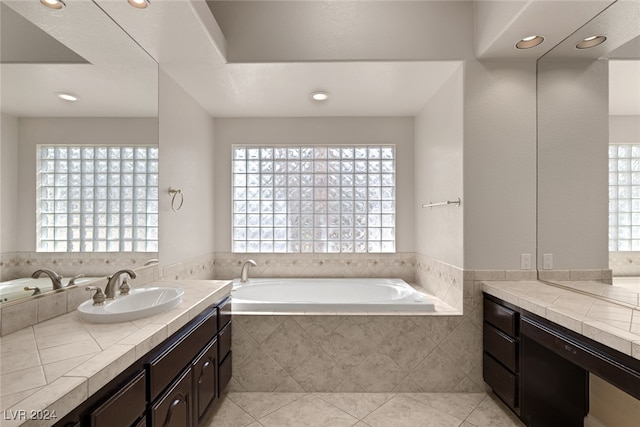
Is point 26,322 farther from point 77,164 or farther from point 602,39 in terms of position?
point 602,39

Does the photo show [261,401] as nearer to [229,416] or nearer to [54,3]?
[229,416]

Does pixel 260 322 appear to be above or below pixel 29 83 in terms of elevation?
below

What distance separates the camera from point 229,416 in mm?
2080

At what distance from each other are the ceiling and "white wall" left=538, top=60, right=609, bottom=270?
270 mm

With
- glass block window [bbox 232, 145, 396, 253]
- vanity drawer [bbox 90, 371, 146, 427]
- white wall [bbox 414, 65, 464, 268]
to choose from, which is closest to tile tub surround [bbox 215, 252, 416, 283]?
glass block window [bbox 232, 145, 396, 253]

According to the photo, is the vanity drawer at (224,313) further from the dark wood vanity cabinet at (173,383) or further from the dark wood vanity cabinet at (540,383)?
the dark wood vanity cabinet at (540,383)

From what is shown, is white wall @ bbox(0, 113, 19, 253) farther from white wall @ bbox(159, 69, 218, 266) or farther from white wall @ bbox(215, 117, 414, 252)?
white wall @ bbox(215, 117, 414, 252)

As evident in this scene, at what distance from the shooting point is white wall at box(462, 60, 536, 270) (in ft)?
7.48

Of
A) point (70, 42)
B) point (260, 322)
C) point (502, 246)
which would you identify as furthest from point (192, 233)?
point (502, 246)

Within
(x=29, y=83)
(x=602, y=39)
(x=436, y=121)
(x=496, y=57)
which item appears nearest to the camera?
(x=29, y=83)

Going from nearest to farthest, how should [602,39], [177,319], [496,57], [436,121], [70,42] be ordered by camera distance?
[177,319] < [70,42] < [602,39] < [496,57] < [436,121]

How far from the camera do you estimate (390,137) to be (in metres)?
3.45

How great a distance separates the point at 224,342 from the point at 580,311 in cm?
202

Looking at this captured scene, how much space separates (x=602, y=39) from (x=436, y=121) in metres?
1.15
